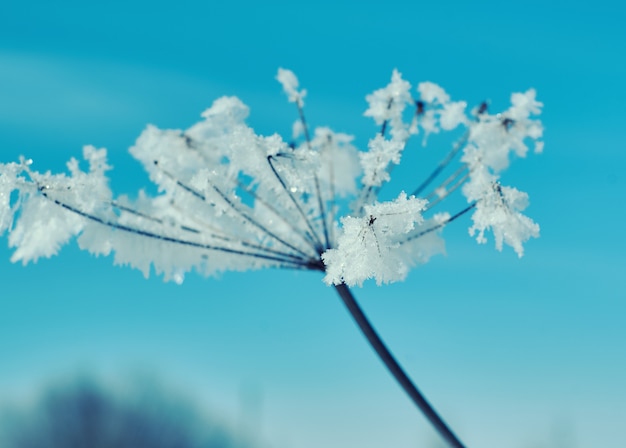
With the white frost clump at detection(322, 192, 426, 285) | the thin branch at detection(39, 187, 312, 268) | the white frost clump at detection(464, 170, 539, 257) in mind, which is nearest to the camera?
the white frost clump at detection(322, 192, 426, 285)

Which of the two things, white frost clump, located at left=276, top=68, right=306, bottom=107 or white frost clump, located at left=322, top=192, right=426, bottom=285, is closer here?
white frost clump, located at left=322, top=192, right=426, bottom=285

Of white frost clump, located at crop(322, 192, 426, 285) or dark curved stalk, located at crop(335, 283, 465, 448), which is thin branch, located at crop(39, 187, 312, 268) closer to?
dark curved stalk, located at crop(335, 283, 465, 448)

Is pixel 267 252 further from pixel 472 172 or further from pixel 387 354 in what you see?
pixel 472 172

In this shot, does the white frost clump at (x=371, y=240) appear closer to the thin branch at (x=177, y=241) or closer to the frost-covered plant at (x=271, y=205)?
the frost-covered plant at (x=271, y=205)

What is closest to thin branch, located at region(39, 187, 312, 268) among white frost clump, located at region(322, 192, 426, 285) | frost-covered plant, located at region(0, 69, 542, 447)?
frost-covered plant, located at region(0, 69, 542, 447)

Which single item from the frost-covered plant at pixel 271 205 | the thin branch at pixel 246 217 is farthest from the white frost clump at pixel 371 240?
the thin branch at pixel 246 217

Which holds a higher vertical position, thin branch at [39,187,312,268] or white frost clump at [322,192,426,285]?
thin branch at [39,187,312,268]
